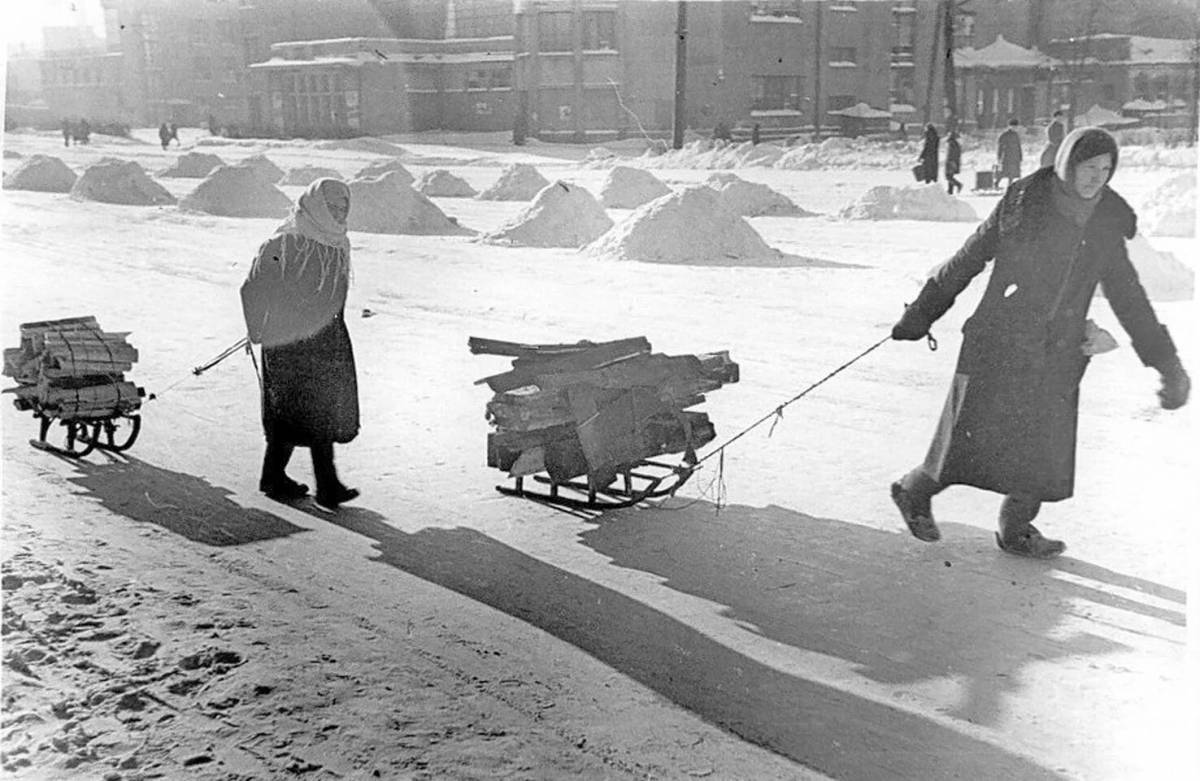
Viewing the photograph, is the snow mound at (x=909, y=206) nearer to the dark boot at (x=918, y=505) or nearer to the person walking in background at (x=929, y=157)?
the person walking in background at (x=929, y=157)

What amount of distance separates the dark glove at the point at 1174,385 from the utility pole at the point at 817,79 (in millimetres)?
2876

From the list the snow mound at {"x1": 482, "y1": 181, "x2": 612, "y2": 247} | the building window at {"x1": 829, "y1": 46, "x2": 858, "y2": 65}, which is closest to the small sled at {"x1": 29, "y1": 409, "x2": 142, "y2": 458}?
the building window at {"x1": 829, "y1": 46, "x2": 858, "y2": 65}

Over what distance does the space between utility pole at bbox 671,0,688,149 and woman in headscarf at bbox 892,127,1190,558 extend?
2328 millimetres

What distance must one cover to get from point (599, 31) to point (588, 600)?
4075mm

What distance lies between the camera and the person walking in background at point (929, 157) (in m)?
9.20

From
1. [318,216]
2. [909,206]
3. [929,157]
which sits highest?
[929,157]

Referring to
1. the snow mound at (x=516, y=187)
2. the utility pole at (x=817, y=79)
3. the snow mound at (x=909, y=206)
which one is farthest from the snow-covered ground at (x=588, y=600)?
the snow mound at (x=909, y=206)

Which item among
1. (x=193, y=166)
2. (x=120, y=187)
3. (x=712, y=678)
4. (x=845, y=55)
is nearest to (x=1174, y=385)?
(x=712, y=678)

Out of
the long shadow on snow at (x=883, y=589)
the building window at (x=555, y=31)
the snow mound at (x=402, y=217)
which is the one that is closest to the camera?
the long shadow on snow at (x=883, y=589)

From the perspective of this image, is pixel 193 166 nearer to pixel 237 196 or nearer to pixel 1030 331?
pixel 237 196

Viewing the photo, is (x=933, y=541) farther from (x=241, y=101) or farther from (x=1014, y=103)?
(x=241, y=101)

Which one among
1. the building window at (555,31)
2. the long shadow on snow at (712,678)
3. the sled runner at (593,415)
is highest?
the building window at (555,31)

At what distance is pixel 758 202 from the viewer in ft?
41.5

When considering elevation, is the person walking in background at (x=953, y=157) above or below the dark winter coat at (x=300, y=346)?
above
